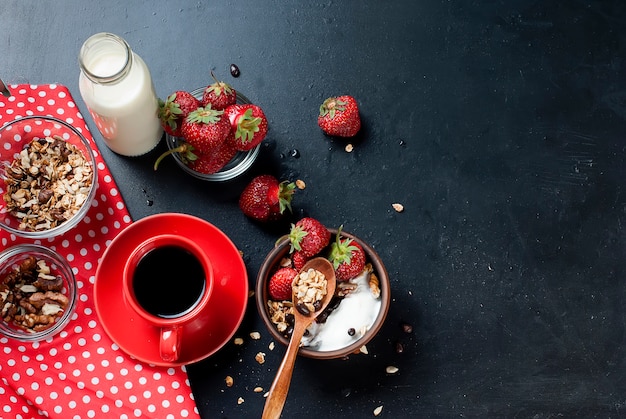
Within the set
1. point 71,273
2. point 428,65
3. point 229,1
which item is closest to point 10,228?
point 71,273

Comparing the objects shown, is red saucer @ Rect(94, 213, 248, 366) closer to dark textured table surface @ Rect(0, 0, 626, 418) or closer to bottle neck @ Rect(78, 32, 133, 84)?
dark textured table surface @ Rect(0, 0, 626, 418)

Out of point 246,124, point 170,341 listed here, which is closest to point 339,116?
point 246,124

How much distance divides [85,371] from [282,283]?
0.45 meters

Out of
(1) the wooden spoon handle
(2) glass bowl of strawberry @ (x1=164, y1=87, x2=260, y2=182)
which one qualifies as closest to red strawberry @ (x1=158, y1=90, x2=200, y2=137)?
(2) glass bowl of strawberry @ (x1=164, y1=87, x2=260, y2=182)

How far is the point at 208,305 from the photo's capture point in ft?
5.03

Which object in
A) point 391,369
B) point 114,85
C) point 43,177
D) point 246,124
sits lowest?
point 391,369

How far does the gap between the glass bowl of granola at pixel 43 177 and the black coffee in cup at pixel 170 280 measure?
0.66ft

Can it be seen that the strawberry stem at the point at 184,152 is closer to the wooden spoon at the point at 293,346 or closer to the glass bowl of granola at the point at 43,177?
the glass bowl of granola at the point at 43,177

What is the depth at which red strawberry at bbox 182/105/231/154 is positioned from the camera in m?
1.47

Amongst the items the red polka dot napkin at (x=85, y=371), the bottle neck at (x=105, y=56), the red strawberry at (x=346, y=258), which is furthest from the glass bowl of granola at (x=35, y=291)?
the red strawberry at (x=346, y=258)

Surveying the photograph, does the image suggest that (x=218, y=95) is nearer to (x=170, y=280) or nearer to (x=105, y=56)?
(x=105, y=56)

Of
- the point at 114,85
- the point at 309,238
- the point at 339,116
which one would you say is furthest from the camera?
the point at 339,116

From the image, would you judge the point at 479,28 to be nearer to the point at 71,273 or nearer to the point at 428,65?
A: the point at 428,65

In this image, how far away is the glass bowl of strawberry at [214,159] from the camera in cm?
155
